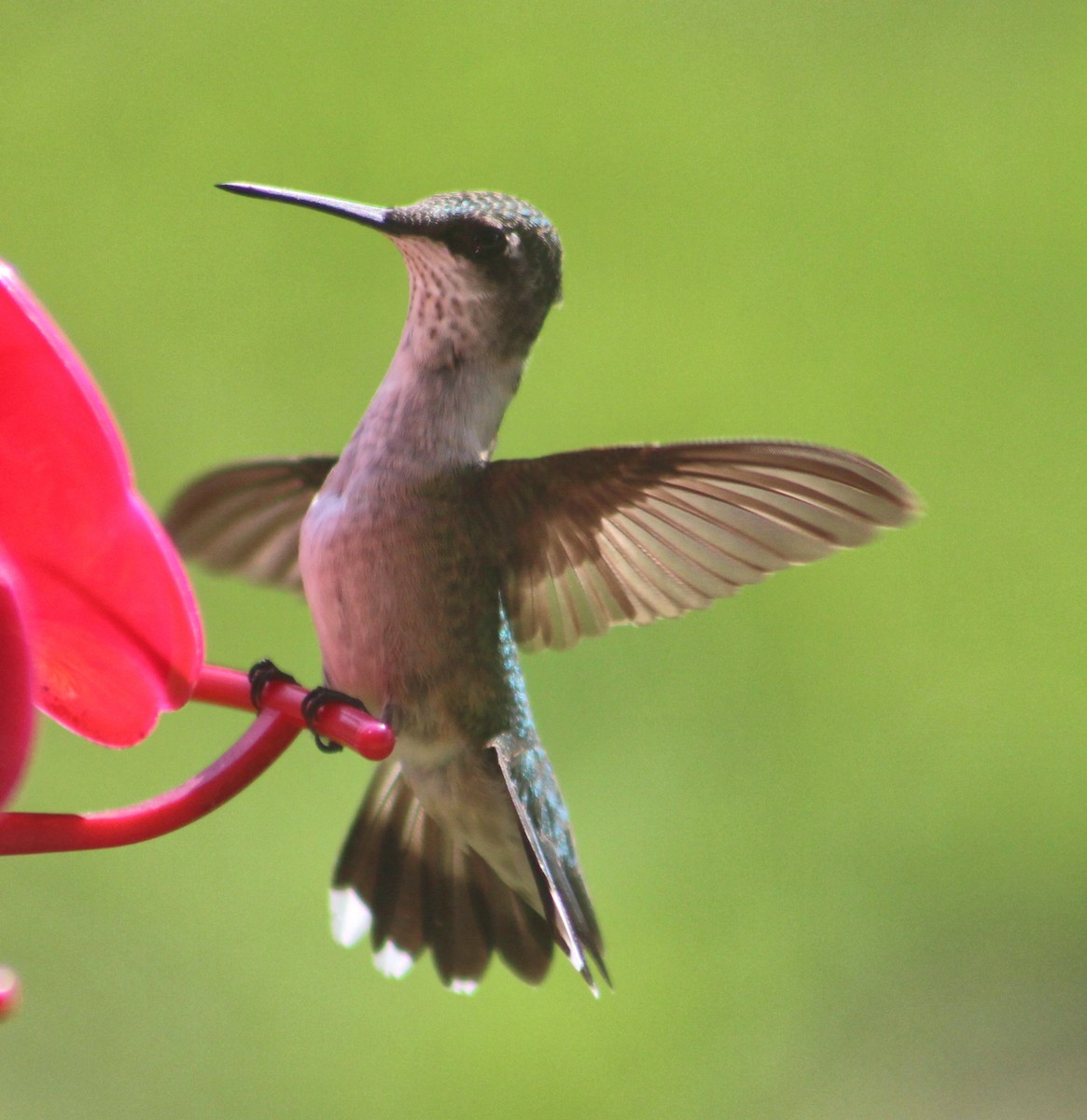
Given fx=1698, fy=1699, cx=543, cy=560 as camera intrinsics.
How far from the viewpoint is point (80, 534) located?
1.81 m

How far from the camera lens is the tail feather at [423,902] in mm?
2988

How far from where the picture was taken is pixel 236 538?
2.86m

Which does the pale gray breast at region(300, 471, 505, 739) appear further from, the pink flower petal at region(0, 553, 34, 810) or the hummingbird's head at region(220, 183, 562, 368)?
the pink flower petal at region(0, 553, 34, 810)

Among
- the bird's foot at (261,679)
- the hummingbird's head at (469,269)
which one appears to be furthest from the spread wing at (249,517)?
the bird's foot at (261,679)

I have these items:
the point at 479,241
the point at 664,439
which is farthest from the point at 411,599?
the point at 664,439

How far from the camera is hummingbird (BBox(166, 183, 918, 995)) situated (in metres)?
2.39

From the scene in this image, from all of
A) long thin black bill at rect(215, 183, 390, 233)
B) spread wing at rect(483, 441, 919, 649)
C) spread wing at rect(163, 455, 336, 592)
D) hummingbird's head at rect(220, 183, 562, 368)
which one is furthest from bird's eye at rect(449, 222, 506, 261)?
spread wing at rect(163, 455, 336, 592)

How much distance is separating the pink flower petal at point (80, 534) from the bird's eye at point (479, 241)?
0.82m

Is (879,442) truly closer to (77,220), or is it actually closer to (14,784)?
(77,220)

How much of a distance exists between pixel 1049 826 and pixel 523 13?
3.85 m

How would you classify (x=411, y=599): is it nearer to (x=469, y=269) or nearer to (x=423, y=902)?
(x=469, y=269)

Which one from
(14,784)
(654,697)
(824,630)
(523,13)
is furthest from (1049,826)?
(14,784)

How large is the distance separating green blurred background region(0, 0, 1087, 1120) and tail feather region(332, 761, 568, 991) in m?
1.75

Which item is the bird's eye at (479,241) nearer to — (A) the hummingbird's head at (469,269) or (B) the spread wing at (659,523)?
(A) the hummingbird's head at (469,269)
